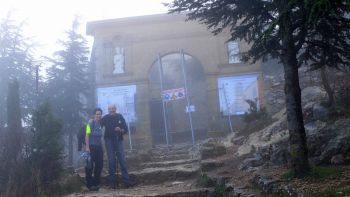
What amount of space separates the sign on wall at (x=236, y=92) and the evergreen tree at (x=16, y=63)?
10.6 meters

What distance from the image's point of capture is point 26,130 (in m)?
11.1

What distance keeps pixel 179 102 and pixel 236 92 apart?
649 cm

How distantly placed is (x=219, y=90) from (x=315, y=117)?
12.0 m

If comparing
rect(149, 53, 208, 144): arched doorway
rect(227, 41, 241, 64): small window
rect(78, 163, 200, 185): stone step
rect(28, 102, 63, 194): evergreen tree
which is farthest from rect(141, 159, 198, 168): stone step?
rect(227, 41, 241, 64): small window

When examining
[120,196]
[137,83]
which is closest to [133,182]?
[120,196]

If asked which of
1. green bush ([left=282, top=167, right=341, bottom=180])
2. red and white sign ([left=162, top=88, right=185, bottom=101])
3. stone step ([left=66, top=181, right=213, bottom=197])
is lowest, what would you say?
stone step ([left=66, top=181, right=213, bottom=197])

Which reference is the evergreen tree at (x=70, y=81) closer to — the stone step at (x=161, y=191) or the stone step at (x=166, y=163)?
the stone step at (x=166, y=163)

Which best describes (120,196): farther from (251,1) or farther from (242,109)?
(242,109)

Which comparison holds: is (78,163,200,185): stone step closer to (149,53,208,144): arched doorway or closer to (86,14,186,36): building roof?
(149,53,208,144): arched doorway

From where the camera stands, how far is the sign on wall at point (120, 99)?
21.7 m

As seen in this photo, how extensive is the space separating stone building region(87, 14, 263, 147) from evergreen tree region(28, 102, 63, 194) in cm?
1174

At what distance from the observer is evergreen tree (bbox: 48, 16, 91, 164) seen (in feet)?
70.2

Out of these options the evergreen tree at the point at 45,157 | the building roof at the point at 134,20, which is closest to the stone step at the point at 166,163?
the evergreen tree at the point at 45,157

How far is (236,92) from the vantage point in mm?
21828
